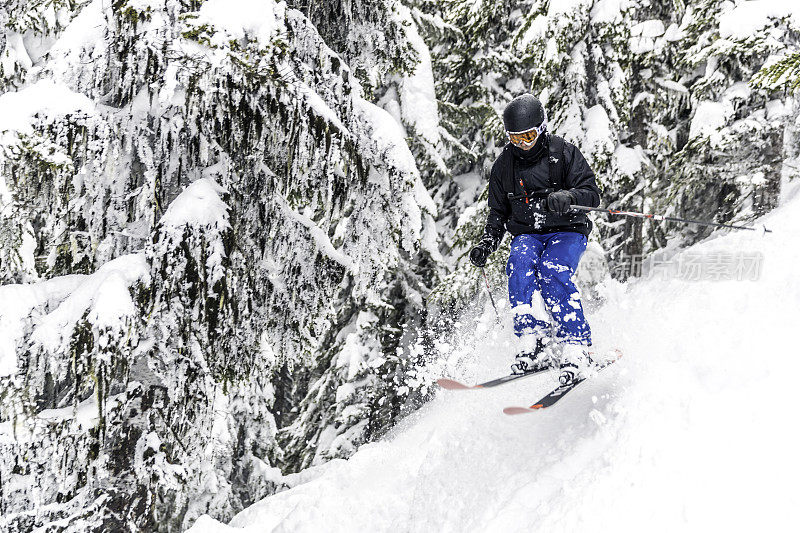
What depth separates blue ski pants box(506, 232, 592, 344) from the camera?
5504 millimetres

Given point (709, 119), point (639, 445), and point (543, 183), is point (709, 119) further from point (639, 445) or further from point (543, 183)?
point (639, 445)

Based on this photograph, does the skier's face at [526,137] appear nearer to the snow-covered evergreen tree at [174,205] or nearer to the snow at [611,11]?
the snow-covered evergreen tree at [174,205]

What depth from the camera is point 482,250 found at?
20.3 feet

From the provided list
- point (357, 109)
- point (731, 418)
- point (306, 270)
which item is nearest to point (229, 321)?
point (306, 270)

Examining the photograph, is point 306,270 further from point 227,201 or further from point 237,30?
point 237,30

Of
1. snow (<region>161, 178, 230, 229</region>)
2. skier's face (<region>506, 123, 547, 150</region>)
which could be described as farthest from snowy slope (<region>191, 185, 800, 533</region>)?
snow (<region>161, 178, 230, 229</region>)

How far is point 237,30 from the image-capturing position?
5.18 m

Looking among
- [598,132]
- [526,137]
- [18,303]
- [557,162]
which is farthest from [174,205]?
[598,132]

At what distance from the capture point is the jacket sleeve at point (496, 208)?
6059 mm

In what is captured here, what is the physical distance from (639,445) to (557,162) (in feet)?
8.29

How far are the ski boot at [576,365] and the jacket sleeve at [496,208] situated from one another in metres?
1.39

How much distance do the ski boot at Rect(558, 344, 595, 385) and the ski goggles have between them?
1802mm

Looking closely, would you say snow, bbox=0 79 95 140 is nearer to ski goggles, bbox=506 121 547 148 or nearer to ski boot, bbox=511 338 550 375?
ski goggles, bbox=506 121 547 148

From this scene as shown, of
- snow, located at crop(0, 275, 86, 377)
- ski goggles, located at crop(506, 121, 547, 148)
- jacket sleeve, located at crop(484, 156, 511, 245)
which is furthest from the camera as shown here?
jacket sleeve, located at crop(484, 156, 511, 245)
